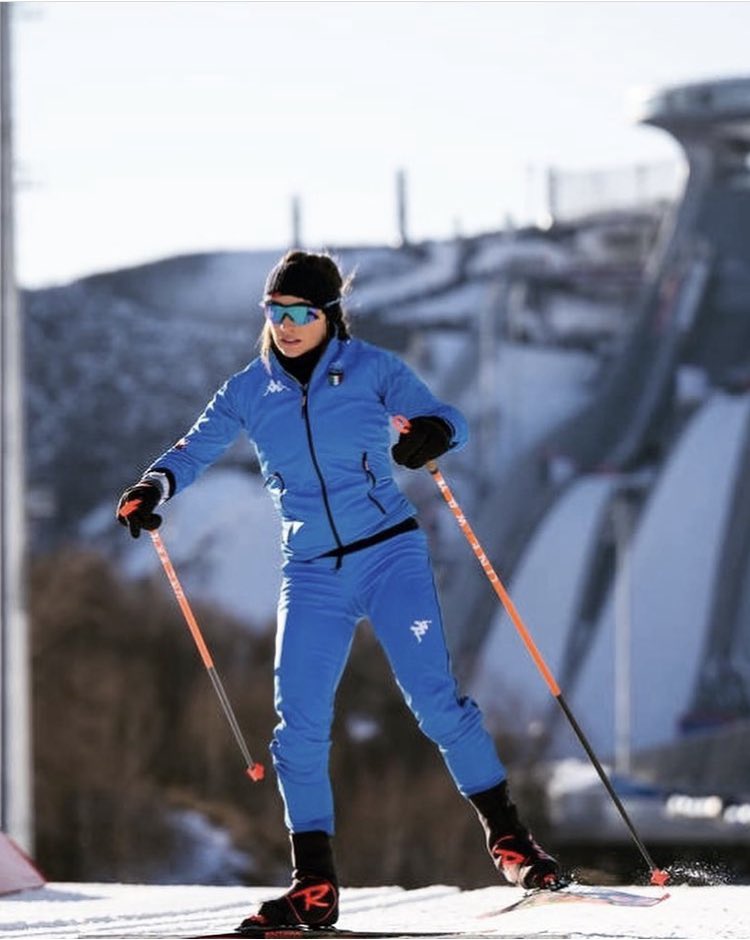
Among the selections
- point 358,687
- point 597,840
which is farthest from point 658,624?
point 597,840

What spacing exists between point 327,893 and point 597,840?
4692cm

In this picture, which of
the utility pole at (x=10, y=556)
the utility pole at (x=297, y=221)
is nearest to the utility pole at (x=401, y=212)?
the utility pole at (x=297, y=221)

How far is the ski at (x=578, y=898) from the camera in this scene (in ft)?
20.9

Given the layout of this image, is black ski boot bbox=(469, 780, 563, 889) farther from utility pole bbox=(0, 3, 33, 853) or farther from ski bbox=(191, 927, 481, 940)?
utility pole bbox=(0, 3, 33, 853)

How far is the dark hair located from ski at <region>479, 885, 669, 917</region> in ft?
4.84

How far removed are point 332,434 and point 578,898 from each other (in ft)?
4.19

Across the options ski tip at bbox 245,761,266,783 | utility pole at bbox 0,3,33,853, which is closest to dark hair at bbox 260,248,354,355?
ski tip at bbox 245,761,266,783

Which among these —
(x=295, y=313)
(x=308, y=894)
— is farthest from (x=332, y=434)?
(x=308, y=894)

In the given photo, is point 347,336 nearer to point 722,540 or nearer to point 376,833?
point 376,833

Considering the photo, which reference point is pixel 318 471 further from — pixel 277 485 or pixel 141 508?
pixel 141 508

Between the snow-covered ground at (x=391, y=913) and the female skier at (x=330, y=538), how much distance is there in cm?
30

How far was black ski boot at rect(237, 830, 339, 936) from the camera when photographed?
6.29m

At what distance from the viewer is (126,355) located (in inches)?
3600

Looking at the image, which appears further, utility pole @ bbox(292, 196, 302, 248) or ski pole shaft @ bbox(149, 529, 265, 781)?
utility pole @ bbox(292, 196, 302, 248)
